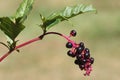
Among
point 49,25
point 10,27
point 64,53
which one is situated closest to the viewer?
point 10,27

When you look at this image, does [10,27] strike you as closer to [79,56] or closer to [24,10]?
[24,10]

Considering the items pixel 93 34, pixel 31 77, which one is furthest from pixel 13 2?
pixel 31 77

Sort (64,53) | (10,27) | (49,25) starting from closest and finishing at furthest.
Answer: (10,27) < (49,25) < (64,53)

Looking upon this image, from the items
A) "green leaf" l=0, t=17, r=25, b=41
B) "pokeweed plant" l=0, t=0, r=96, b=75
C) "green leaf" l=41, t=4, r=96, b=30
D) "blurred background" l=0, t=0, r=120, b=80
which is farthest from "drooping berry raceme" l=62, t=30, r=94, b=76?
"blurred background" l=0, t=0, r=120, b=80

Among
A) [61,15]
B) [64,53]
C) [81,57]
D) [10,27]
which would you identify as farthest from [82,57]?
[64,53]

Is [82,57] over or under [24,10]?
under

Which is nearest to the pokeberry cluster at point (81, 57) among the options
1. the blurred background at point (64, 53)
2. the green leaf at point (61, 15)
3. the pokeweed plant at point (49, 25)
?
the pokeweed plant at point (49, 25)

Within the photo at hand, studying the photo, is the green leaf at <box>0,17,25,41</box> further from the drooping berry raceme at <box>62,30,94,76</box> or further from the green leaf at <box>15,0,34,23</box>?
the drooping berry raceme at <box>62,30,94,76</box>

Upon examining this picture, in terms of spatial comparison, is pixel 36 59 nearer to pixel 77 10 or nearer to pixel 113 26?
pixel 113 26
